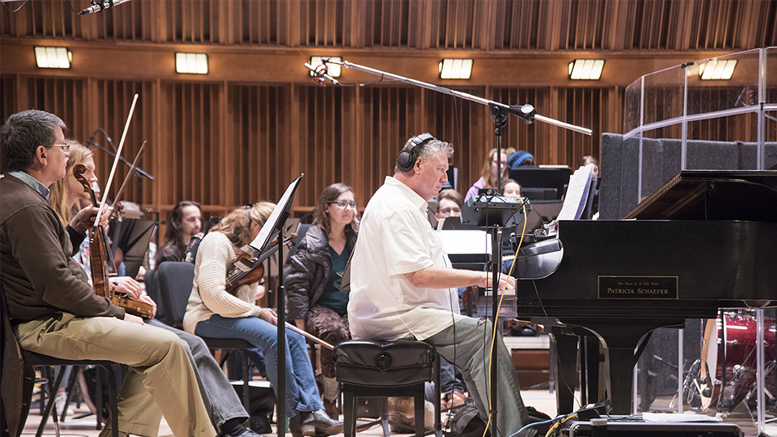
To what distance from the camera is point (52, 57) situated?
7312 millimetres

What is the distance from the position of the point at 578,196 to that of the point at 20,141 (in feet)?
7.07

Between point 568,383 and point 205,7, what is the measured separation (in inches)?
233

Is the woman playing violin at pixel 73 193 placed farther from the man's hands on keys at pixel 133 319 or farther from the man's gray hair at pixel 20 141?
the man's gray hair at pixel 20 141

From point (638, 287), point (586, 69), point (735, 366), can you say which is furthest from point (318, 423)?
point (586, 69)

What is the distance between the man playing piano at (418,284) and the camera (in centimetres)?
267

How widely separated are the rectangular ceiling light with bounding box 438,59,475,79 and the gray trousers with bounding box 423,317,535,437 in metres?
5.22

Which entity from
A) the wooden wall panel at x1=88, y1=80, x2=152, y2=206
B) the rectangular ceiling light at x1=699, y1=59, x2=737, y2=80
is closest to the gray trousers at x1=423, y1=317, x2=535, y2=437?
the rectangular ceiling light at x1=699, y1=59, x2=737, y2=80

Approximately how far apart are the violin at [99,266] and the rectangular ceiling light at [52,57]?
5.03 metres

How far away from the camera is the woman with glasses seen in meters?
3.83

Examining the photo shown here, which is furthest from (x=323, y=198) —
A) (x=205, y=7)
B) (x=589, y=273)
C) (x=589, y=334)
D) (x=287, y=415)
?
(x=205, y=7)

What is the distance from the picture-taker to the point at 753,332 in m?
3.81

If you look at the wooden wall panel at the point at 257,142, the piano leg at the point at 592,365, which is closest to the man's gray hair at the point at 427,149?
the piano leg at the point at 592,365

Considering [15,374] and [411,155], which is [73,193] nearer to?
[15,374]

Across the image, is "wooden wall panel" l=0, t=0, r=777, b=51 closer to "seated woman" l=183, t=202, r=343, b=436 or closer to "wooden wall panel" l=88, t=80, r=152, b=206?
"wooden wall panel" l=88, t=80, r=152, b=206
